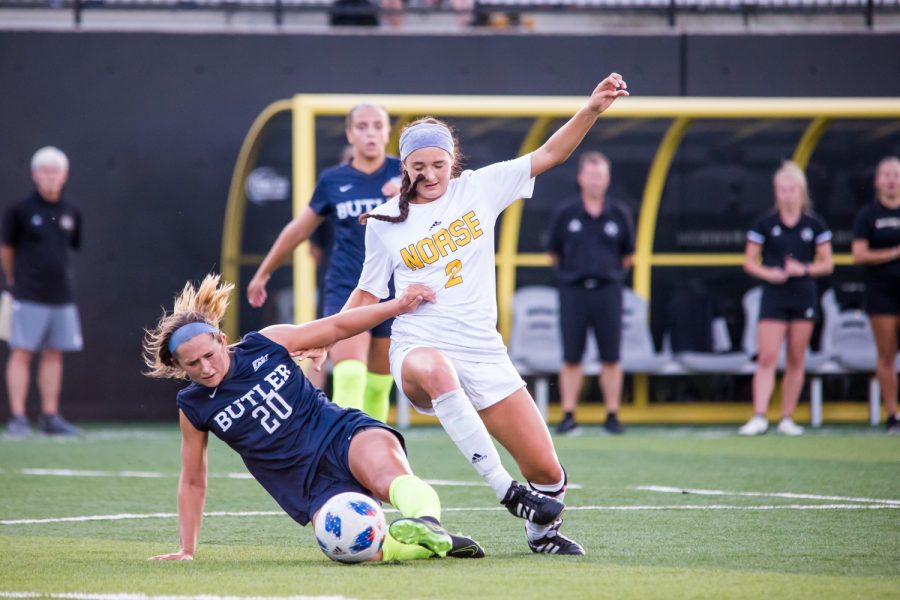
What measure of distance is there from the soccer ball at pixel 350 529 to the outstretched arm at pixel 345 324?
0.69 meters

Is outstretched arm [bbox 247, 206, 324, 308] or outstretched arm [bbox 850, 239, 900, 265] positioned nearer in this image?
outstretched arm [bbox 247, 206, 324, 308]

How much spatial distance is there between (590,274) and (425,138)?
678cm

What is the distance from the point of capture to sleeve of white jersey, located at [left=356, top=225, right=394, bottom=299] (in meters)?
6.25

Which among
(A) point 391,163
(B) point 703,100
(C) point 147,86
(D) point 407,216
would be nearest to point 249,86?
(C) point 147,86

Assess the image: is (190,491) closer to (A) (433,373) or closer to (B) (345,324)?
(B) (345,324)

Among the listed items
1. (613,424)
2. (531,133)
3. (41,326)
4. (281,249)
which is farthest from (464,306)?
(531,133)

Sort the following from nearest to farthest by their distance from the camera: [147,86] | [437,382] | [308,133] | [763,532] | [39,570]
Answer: [39,570] → [437,382] → [763,532] → [308,133] → [147,86]

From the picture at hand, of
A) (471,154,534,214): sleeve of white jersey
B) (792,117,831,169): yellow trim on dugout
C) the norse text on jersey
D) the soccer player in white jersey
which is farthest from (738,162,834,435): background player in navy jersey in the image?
the norse text on jersey

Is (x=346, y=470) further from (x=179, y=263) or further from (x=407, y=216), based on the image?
(x=179, y=263)

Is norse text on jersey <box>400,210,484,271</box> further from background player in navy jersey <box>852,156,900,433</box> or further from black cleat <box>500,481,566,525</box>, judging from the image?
background player in navy jersey <box>852,156,900,433</box>

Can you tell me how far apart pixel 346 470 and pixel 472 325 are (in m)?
0.76

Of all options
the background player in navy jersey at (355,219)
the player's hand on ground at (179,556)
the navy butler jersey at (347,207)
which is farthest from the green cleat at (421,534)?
the navy butler jersey at (347,207)

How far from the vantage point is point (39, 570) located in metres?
5.45

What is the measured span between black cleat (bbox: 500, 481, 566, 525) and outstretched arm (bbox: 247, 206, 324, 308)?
2.85 meters
